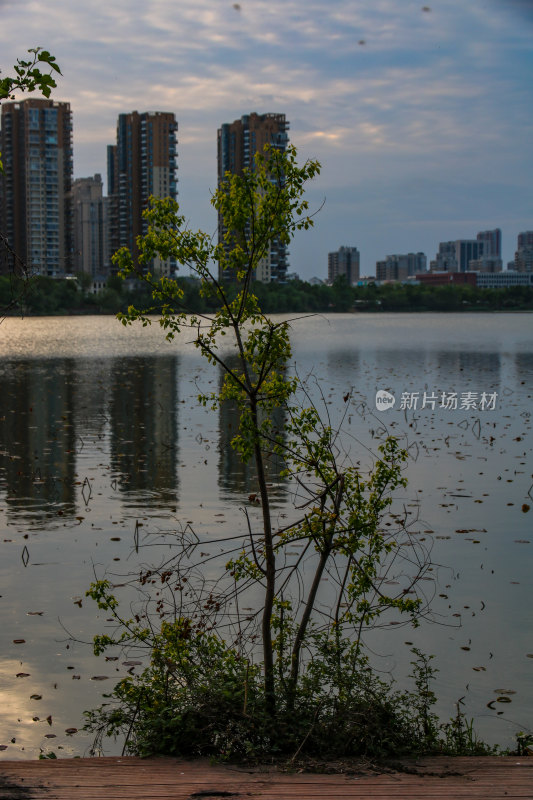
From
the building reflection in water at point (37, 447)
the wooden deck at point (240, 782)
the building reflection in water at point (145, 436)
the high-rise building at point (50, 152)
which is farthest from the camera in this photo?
the high-rise building at point (50, 152)

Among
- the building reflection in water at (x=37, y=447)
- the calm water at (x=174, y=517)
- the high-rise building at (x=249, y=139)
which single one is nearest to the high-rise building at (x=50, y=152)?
the high-rise building at (x=249, y=139)

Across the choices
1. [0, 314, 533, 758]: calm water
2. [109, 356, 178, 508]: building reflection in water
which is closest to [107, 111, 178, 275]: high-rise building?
[109, 356, 178, 508]: building reflection in water

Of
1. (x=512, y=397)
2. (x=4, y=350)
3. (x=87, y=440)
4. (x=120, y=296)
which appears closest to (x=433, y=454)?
(x=87, y=440)

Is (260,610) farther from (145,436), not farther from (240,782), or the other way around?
(145,436)

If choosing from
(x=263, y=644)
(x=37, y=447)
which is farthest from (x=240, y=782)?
(x=37, y=447)

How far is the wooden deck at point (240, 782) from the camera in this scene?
16.1 feet

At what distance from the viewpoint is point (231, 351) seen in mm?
55281

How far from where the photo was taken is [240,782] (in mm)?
5125

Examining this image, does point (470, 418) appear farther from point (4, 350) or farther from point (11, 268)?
point (4, 350)
